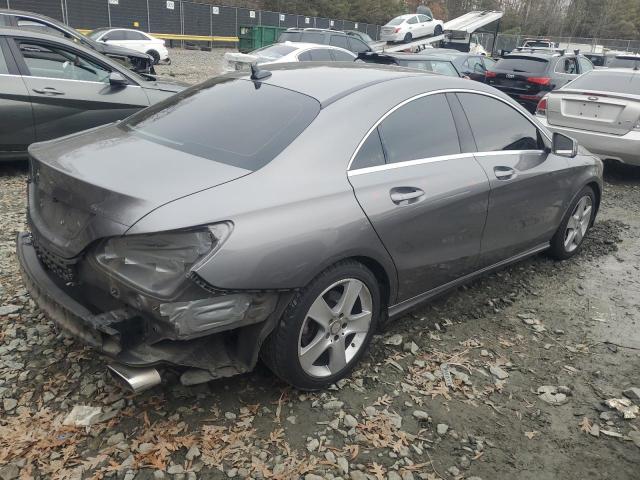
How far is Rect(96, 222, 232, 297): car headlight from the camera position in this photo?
220 centimetres

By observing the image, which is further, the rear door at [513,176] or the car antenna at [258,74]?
the rear door at [513,176]

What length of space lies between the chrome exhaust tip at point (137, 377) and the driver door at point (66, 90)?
4.39 metres

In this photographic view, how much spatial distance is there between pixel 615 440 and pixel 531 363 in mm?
673

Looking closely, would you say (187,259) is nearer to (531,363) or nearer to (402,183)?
(402,183)

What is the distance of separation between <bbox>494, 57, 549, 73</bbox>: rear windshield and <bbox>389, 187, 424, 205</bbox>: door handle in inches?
399

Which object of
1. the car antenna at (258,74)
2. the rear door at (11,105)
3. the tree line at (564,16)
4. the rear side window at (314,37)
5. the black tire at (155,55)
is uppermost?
the tree line at (564,16)

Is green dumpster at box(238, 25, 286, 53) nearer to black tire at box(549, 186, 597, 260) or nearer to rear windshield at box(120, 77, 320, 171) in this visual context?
black tire at box(549, 186, 597, 260)

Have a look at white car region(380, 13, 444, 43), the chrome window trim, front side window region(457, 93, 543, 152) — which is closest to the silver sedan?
the chrome window trim

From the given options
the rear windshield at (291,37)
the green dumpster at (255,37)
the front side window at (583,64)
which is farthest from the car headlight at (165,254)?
the green dumpster at (255,37)

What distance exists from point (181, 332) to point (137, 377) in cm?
29

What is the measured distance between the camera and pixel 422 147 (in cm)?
320

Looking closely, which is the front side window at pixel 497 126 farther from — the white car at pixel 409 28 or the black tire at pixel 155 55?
the white car at pixel 409 28

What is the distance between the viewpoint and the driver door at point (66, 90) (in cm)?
566

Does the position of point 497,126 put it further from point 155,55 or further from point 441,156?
point 155,55
